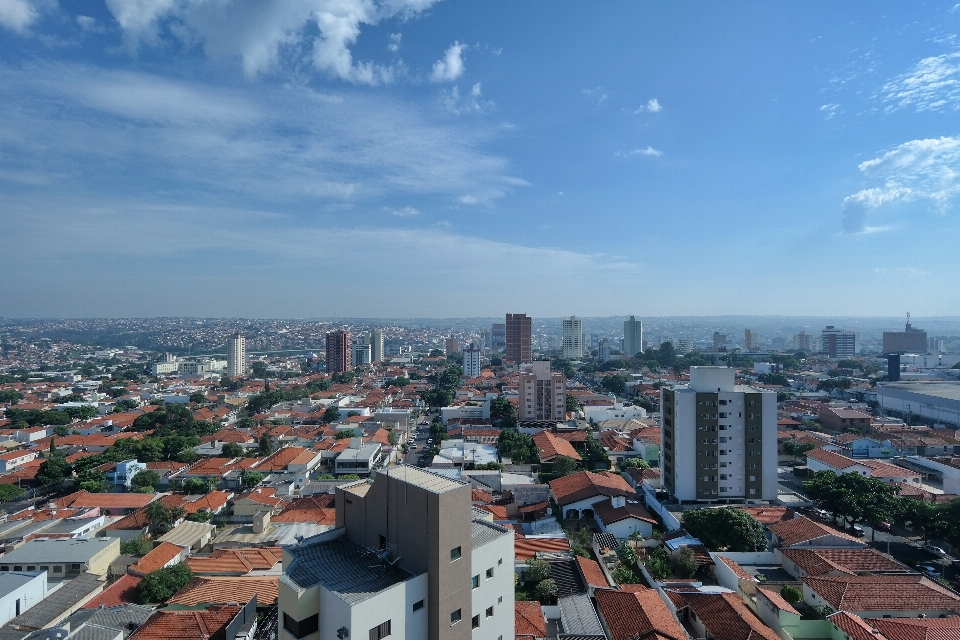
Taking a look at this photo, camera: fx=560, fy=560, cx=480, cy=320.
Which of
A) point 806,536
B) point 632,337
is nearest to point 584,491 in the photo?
point 806,536

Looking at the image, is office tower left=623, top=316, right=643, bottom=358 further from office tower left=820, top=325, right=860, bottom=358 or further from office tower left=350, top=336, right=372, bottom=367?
office tower left=350, top=336, right=372, bottom=367

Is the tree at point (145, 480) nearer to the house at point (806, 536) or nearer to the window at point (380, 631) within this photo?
the window at point (380, 631)

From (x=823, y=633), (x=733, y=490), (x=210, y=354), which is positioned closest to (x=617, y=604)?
(x=823, y=633)

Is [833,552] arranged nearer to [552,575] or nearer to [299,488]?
[552,575]

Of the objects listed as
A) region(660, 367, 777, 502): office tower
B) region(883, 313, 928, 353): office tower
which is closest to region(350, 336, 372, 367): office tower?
region(660, 367, 777, 502): office tower

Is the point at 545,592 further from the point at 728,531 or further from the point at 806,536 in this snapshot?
the point at 806,536
